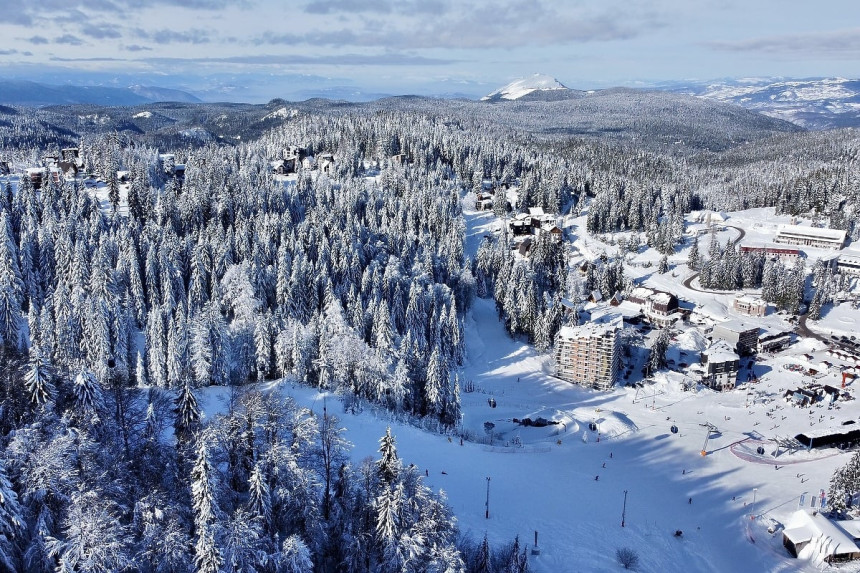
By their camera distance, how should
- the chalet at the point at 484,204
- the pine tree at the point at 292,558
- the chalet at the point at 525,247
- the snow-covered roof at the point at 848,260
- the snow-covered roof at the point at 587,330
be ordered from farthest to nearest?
the chalet at the point at 484,204, the chalet at the point at 525,247, the snow-covered roof at the point at 848,260, the snow-covered roof at the point at 587,330, the pine tree at the point at 292,558

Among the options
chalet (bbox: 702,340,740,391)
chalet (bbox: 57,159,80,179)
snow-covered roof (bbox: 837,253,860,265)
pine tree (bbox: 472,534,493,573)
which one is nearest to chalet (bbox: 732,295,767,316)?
chalet (bbox: 702,340,740,391)

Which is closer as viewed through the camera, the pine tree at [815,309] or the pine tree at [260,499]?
the pine tree at [260,499]

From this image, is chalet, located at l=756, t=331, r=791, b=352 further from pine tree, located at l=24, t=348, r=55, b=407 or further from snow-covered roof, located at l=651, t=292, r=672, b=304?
pine tree, located at l=24, t=348, r=55, b=407

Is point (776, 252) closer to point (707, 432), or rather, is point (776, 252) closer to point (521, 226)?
point (521, 226)

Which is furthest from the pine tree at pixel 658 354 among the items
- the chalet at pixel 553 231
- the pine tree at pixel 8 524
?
the pine tree at pixel 8 524

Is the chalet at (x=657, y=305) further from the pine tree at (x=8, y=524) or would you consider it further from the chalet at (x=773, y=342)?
Answer: the pine tree at (x=8, y=524)

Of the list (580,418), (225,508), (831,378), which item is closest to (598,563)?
(225,508)
